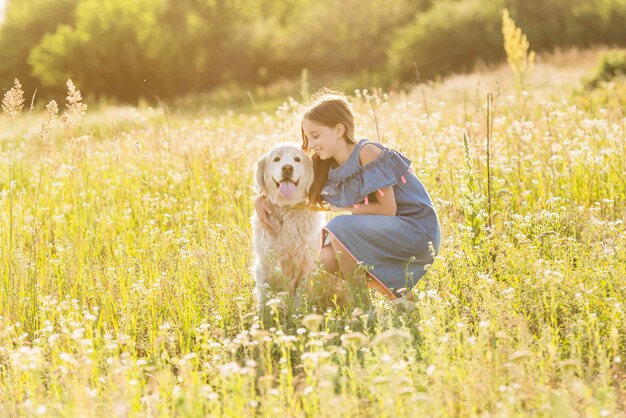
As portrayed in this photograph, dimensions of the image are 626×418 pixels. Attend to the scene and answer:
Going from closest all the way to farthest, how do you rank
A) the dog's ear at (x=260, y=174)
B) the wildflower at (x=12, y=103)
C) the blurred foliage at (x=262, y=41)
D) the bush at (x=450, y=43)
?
the wildflower at (x=12, y=103)
the dog's ear at (x=260, y=174)
the bush at (x=450, y=43)
the blurred foliage at (x=262, y=41)

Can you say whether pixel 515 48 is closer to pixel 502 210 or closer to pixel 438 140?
pixel 438 140

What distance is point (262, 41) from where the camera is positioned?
1316 inches

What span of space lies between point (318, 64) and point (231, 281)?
26.9m

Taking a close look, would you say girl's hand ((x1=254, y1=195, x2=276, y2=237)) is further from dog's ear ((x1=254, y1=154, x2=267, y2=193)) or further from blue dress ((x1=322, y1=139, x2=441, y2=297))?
blue dress ((x1=322, y1=139, x2=441, y2=297))

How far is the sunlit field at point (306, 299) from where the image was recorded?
10.6ft

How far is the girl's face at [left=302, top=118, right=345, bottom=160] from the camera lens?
5070mm

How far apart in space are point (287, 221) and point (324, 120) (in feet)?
2.24

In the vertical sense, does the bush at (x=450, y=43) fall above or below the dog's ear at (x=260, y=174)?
above

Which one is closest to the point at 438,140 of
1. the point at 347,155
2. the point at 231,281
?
the point at 347,155

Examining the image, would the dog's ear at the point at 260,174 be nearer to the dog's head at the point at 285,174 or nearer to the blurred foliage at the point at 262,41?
the dog's head at the point at 285,174

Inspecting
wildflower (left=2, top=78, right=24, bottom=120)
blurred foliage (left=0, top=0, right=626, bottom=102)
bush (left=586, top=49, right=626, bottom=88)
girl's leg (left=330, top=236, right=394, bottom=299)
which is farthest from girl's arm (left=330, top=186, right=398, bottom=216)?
blurred foliage (left=0, top=0, right=626, bottom=102)

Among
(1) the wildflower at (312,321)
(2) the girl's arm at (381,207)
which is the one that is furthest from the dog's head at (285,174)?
(1) the wildflower at (312,321)

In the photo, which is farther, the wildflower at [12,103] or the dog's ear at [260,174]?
the dog's ear at [260,174]

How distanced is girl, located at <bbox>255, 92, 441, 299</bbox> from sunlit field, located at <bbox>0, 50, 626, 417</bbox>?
196 mm
